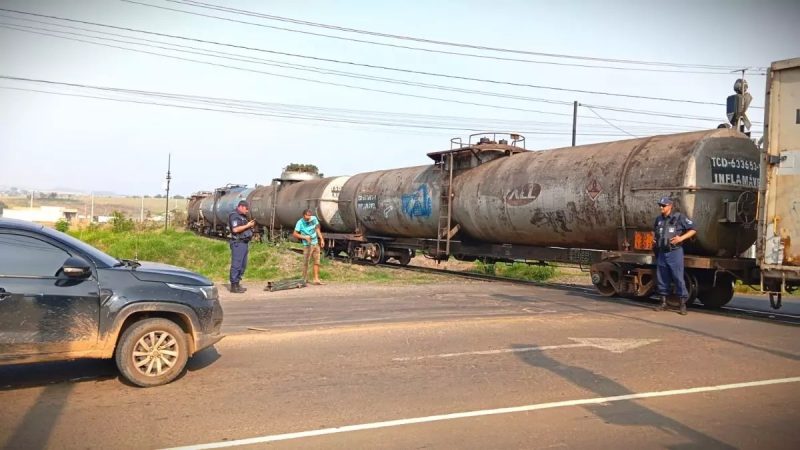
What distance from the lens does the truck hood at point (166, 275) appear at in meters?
5.94

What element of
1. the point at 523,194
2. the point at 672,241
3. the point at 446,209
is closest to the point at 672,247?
the point at 672,241

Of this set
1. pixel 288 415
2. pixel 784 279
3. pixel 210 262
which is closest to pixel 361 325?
pixel 288 415

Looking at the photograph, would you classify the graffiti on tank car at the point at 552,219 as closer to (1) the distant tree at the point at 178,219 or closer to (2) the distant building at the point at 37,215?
(2) the distant building at the point at 37,215

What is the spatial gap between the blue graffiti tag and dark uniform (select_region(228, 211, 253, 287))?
21.4 feet

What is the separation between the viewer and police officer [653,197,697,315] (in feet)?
33.9

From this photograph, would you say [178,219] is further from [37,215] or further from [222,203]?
[222,203]

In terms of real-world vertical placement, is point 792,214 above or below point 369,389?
above

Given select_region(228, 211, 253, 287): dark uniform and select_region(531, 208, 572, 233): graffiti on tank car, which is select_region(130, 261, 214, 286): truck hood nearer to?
select_region(228, 211, 253, 287): dark uniform

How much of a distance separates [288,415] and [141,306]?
6.16ft

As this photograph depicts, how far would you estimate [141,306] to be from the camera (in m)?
5.77

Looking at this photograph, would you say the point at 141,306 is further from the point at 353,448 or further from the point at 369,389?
the point at 353,448

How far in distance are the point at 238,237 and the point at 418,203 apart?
6.97m

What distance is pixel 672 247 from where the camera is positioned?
10352mm

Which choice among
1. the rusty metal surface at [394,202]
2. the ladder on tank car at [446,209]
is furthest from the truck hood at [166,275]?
the rusty metal surface at [394,202]
